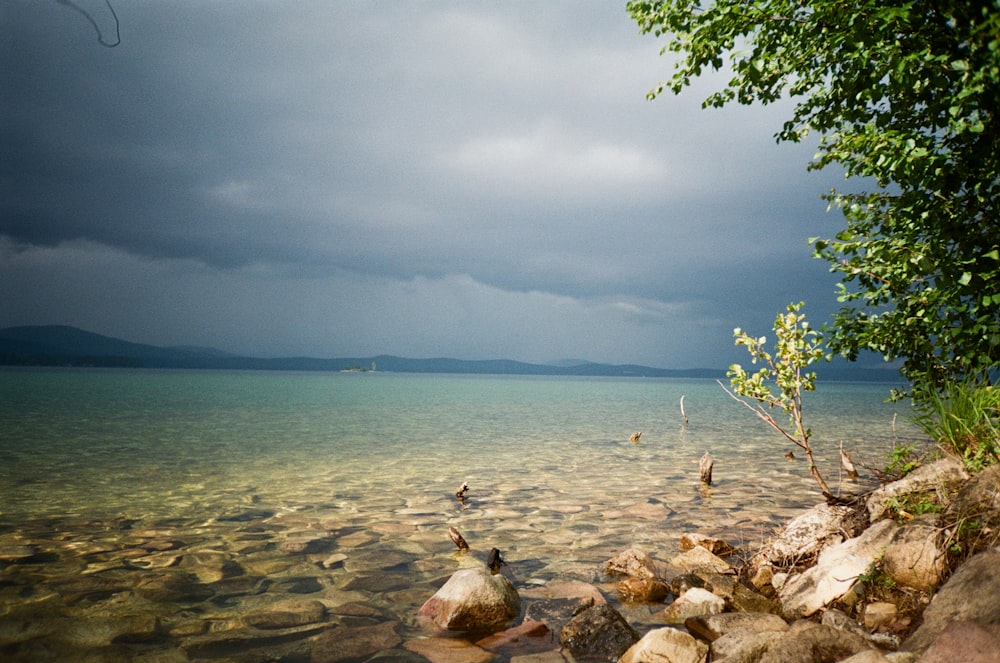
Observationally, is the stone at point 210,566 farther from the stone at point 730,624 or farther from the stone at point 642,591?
the stone at point 730,624

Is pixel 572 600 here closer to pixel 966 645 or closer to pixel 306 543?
pixel 966 645

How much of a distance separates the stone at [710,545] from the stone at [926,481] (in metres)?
2.60

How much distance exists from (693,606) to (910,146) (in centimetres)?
601

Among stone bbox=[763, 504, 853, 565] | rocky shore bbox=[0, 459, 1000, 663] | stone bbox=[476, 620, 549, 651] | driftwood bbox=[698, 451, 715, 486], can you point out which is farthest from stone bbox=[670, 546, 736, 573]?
driftwood bbox=[698, 451, 715, 486]

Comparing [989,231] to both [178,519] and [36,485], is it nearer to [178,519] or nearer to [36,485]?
[178,519]

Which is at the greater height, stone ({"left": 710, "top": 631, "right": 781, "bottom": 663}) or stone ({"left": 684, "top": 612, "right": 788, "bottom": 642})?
stone ({"left": 710, "top": 631, "right": 781, "bottom": 663})

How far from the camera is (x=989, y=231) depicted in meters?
6.93

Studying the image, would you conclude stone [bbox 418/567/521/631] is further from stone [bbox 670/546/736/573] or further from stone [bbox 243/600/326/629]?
stone [bbox 670/546/736/573]

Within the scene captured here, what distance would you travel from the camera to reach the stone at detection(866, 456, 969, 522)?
20.7 ft

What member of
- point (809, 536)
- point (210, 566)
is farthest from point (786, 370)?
point (210, 566)

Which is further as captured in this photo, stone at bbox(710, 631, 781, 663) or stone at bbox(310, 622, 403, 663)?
stone at bbox(310, 622, 403, 663)

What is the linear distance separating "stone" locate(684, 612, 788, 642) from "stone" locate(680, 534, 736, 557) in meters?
3.00

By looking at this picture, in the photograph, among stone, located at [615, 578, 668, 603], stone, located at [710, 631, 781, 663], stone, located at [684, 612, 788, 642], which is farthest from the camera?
stone, located at [615, 578, 668, 603]

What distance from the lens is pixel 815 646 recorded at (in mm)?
4570
